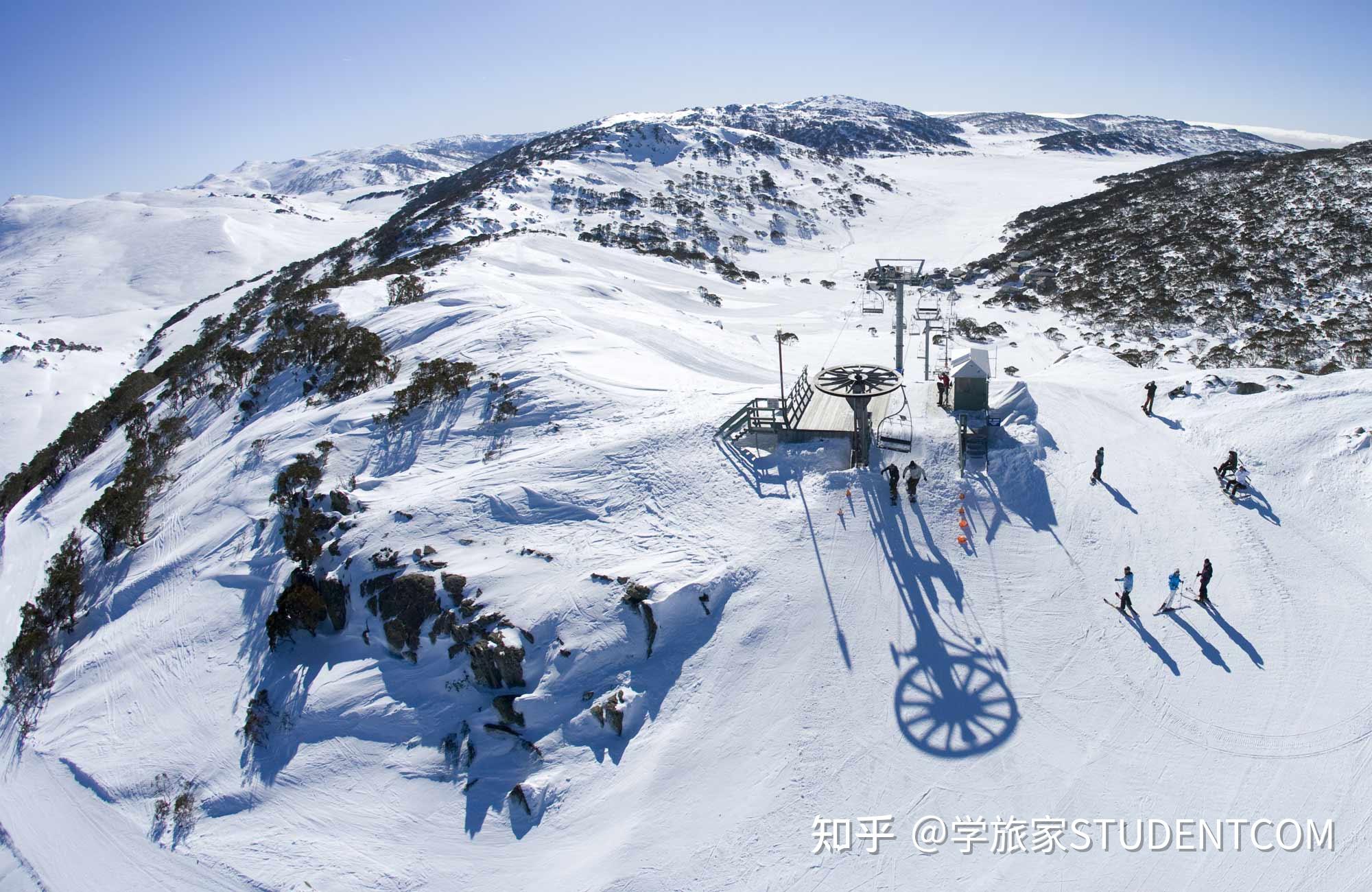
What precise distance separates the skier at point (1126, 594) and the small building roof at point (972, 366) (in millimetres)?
6836

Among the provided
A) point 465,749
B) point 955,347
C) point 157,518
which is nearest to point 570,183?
point 955,347

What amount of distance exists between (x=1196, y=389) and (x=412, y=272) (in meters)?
36.9

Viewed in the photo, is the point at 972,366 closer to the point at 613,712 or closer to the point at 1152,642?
the point at 1152,642

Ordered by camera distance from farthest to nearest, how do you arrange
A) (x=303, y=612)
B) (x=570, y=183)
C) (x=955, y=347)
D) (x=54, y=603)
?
(x=570, y=183) < (x=955, y=347) < (x=54, y=603) < (x=303, y=612)

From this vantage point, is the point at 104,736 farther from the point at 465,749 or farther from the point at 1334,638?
the point at 1334,638

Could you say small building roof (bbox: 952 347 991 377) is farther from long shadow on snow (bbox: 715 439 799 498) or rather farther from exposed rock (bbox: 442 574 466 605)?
exposed rock (bbox: 442 574 466 605)

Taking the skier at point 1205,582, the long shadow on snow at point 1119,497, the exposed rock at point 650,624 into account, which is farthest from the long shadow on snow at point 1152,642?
the exposed rock at point 650,624

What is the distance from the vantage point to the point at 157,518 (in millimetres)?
21766

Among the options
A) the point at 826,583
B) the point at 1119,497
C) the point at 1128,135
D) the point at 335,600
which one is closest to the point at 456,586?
the point at 335,600

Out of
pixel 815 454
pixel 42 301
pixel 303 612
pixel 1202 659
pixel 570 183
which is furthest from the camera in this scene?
pixel 42 301

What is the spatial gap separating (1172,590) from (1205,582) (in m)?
0.60

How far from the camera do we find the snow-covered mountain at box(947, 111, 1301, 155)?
126 metres

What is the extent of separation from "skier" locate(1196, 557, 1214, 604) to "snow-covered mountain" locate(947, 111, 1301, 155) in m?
135

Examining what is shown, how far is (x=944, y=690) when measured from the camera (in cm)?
1212
